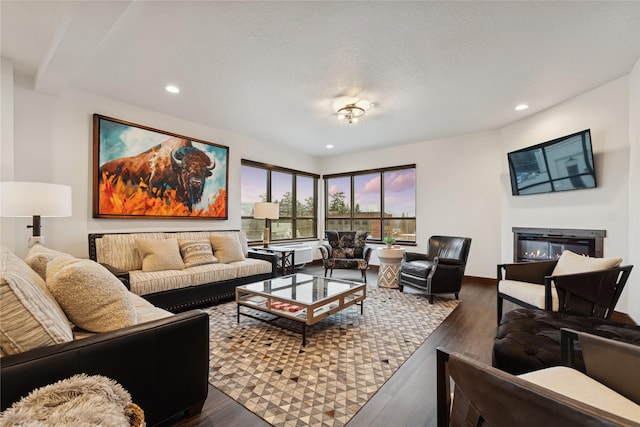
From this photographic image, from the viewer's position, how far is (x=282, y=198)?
600 centimetres

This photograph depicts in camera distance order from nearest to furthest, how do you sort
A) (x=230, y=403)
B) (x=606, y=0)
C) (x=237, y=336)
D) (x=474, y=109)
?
(x=230, y=403) → (x=606, y=0) → (x=237, y=336) → (x=474, y=109)

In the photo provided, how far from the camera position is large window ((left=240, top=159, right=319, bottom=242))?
525 centimetres

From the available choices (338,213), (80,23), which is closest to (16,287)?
(80,23)

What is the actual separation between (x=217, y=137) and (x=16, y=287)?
4012 mm

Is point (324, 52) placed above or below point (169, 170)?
above

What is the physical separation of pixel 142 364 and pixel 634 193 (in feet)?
14.6

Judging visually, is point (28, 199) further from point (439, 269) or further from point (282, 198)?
point (439, 269)

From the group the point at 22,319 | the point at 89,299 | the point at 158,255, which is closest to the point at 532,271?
the point at 89,299

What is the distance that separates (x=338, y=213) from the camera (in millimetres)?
6656

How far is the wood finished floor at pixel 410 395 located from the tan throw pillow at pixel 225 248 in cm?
226

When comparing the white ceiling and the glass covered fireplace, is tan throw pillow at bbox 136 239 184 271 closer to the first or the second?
the white ceiling

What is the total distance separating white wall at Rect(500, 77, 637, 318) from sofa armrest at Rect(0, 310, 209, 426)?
14.0 ft

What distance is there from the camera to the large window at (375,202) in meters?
5.68

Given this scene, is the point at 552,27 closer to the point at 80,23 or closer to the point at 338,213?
the point at 80,23
